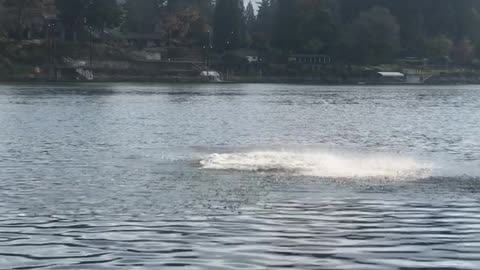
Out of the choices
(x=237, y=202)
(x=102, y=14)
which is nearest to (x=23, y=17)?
(x=102, y=14)

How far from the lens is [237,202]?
2338 centimetres

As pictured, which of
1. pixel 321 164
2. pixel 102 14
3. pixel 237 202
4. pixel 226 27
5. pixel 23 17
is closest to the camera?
pixel 237 202

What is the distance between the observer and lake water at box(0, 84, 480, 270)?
17.2 meters

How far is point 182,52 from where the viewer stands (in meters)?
192

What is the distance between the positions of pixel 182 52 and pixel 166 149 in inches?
6010

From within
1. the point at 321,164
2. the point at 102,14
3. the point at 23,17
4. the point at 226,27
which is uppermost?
the point at 102,14

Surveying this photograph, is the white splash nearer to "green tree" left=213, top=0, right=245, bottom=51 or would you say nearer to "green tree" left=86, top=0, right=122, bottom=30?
"green tree" left=86, top=0, right=122, bottom=30

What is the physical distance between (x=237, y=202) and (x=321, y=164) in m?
9.98

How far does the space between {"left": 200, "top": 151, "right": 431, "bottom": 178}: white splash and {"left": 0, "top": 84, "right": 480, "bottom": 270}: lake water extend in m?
0.08

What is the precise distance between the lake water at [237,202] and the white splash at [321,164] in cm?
8

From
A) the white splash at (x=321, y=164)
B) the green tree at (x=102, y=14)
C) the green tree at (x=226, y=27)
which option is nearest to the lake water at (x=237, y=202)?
the white splash at (x=321, y=164)

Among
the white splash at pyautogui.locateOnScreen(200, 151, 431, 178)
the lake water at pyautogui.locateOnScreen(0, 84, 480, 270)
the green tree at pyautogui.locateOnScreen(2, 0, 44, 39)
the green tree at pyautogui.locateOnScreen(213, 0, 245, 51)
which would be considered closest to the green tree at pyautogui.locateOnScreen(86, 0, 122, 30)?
the green tree at pyautogui.locateOnScreen(2, 0, 44, 39)

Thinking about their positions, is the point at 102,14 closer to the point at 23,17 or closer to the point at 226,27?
the point at 23,17

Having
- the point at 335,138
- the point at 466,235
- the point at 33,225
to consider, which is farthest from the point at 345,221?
the point at 335,138
